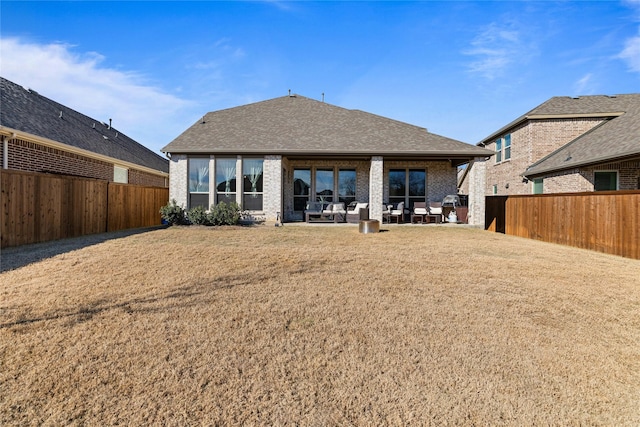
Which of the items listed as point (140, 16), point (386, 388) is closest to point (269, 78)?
point (140, 16)

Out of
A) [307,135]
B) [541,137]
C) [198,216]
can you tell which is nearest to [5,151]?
[198,216]

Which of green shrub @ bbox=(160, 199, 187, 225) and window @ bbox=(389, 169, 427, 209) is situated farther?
window @ bbox=(389, 169, 427, 209)

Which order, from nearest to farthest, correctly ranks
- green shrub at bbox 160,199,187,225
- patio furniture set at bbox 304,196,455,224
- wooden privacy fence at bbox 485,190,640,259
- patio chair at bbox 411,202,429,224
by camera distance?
1. wooden privacy fence at bbox 485,190,640,259
2. green shrub at bbox 160,199,187,225
3. patio furniture set at bbox 304,196,455,224
4. patio chair at bbox 411,202,429,224

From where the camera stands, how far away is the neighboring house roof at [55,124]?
1082cm

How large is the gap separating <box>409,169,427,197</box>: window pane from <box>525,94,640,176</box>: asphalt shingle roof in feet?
17.8

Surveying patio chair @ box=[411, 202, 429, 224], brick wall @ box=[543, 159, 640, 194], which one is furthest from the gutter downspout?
brick wall @ box=[543, 159, 640, 194]

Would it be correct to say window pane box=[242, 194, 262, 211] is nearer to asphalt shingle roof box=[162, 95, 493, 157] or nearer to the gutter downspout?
asphalt shingle roof box=[162, 95, 493, 157]

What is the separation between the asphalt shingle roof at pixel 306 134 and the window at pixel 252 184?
0.69 meters

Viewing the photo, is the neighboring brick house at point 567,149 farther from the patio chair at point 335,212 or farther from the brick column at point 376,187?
the patio chair at point 335,212

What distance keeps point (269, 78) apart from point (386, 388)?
17.3 m

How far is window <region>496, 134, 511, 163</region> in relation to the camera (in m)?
19.3

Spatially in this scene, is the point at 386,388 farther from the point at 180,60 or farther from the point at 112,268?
the point at 180,60

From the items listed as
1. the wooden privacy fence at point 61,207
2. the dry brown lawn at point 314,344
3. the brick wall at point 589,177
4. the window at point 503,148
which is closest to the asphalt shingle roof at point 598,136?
the brick wall at point 589,177

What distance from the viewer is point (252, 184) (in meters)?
13.9
